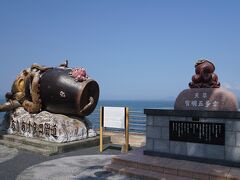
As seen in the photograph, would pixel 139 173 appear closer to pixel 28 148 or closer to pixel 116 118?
pixel 116 118

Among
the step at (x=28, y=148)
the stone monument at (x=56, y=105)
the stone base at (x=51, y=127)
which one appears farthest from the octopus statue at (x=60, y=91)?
the step at (x=28, y=148)

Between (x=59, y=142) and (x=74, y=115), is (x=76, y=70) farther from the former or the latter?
(x=59, y=142)

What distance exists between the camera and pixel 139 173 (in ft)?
23.2

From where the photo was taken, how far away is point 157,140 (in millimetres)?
7969

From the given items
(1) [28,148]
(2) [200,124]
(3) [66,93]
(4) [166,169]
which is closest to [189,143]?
(2) [200,124]

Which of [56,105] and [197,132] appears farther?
[56,105]

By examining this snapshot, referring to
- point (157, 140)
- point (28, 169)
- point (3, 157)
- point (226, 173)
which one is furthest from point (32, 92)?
point (226, 173)

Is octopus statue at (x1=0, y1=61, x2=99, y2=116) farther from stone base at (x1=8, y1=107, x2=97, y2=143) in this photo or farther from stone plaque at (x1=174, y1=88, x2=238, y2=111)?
stone plaque at (x1=174, y1=88, x2=238, y2=111)

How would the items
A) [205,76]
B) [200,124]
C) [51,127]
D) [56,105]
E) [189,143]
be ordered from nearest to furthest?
[200,124] < [189,143] < [205,76] < [51,127] < [56,105]

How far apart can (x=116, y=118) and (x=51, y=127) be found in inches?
91.3

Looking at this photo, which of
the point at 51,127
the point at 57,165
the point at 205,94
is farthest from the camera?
the point at 51,127


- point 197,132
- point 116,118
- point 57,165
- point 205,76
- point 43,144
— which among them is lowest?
point 57,165

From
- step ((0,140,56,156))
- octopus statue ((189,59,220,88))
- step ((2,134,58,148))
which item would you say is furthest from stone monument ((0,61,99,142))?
octopus statue ((189,59,220,88))

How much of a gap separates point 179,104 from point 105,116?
2.99 metres
